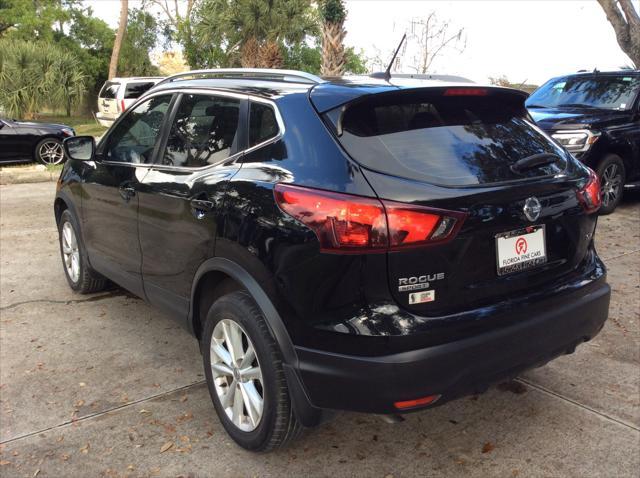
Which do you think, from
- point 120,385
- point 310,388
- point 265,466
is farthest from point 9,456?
point 310,388

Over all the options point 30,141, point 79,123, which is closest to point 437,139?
point 30,141

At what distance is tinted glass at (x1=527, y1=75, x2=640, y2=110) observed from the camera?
29.7ft

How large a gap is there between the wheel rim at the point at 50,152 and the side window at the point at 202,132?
35.9 ft

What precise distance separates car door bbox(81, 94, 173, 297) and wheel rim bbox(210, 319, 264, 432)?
1110 millimetres

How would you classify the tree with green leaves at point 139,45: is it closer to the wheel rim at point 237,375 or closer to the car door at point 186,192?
the car door at point 186,192

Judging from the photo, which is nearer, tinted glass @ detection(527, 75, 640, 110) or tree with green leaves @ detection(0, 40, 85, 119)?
tinted glass @ detection(527, 75, 640, 110)

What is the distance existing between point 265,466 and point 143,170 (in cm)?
194

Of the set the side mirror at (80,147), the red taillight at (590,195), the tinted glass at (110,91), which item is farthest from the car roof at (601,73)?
the tinted glass at (110,91)

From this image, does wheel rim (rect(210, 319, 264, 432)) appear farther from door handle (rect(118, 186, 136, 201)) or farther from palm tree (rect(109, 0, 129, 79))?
palm tree (rect(109, 0, 129, 79))

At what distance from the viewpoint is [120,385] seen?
12.6ft

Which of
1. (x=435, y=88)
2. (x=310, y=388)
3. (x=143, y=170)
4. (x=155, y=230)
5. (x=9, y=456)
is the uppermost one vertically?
(x=435, y=88)

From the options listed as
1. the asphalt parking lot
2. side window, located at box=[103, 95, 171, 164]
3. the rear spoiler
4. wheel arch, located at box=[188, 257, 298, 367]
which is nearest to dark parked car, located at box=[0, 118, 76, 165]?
the asphalt parking lot

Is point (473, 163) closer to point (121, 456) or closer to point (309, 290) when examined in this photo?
point (309, 290)

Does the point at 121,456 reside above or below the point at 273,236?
below
